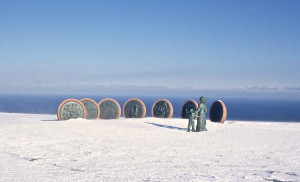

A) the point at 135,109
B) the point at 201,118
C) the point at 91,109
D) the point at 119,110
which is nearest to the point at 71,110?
the point at 91,109

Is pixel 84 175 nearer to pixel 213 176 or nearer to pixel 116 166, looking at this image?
pixel 116 166

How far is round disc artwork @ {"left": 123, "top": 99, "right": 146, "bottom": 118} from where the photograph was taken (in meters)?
17.5

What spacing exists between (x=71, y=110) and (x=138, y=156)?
838cm

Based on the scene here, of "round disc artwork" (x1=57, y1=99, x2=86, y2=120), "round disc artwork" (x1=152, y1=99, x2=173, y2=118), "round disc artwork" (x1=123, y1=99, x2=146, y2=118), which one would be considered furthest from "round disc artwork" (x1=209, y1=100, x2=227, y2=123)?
"round disc artwork" (x1=57, y1=99, x2=86, y2=120)

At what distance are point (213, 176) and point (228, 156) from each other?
2.06 meters

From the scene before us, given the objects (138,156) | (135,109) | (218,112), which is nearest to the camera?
(138,156)

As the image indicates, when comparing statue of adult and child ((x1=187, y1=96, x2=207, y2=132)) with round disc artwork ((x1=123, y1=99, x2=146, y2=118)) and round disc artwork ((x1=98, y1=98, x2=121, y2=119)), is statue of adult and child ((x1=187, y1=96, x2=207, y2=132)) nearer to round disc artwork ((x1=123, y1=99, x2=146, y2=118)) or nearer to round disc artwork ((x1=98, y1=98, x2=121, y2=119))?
round disc artwork ((x1=123, y1=99, x2=146, y2=118))

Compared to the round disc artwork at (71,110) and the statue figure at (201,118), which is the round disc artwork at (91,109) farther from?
the statue figure at (201,118)

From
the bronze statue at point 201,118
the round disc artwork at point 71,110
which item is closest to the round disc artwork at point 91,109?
the round disc artwork at point 71,110

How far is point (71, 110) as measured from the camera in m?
15.2

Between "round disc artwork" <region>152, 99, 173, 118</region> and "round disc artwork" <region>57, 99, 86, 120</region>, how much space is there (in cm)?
441

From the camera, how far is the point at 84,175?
579 cm

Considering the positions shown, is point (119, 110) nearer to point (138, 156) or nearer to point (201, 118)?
point (201, 118)

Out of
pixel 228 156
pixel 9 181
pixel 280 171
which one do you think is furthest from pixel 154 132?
pixel 9 181
